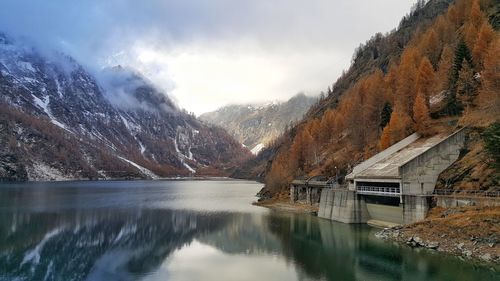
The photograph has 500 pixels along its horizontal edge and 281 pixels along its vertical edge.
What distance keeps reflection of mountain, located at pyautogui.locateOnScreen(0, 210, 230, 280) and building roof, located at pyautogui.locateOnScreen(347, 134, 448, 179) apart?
26980 millimetres

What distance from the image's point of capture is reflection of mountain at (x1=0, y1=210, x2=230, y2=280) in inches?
1733

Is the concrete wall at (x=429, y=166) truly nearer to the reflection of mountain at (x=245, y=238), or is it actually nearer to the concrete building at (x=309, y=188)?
the reflection of mountain at (x=245, y=238)

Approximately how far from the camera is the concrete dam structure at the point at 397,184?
57469mm

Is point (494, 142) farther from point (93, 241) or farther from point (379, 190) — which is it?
point (93, 241)

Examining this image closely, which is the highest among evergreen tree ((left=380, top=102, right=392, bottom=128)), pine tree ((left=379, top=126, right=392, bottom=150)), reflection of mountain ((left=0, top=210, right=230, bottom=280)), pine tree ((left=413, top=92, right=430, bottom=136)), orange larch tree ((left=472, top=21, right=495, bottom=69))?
orange larch tree ((left=472, top=21, right=495, bottom=69))

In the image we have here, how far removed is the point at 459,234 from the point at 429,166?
16527 millimetres

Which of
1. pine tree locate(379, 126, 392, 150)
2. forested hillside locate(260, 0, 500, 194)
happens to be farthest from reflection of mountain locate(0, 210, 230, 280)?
forested hillside locate(260, 0, 500, 194)

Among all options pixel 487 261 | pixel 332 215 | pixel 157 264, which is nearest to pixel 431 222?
pixel 487 261

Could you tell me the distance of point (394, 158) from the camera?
69438mm

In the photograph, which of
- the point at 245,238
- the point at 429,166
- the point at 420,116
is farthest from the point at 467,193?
the point at 245,238

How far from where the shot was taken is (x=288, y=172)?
4601 inches

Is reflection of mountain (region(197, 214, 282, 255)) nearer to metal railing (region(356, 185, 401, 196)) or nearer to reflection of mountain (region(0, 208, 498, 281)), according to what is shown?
reflection of mountain (region(0, 208, 498, 281))

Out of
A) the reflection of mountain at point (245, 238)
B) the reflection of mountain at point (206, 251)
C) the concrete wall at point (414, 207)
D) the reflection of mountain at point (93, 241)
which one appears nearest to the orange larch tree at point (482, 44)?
the concrete wall at point (414, 207)

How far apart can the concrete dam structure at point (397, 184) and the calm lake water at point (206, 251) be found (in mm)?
3564
